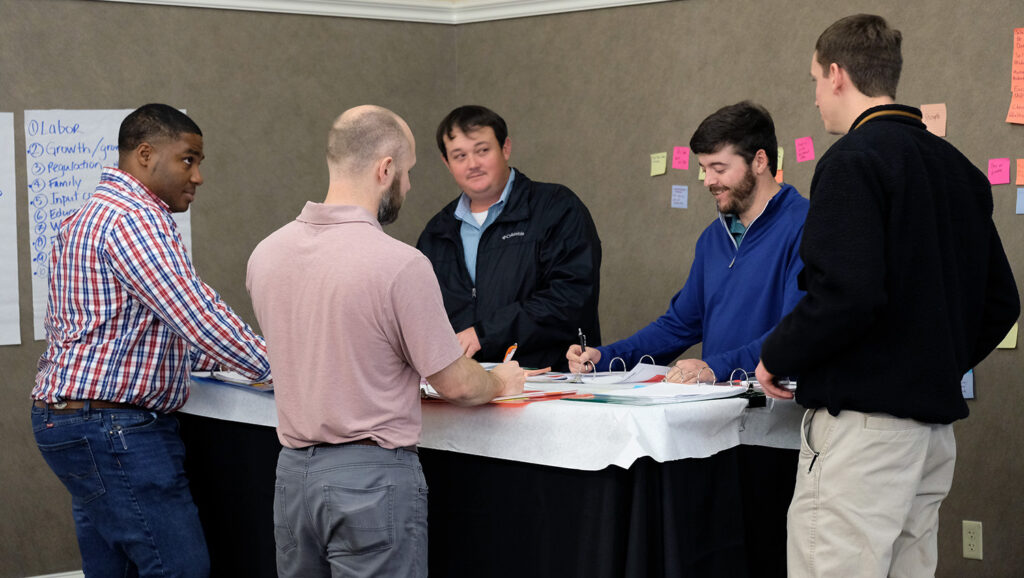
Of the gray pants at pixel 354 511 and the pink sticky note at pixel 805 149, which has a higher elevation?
the pink sticky note at pixel 805 149

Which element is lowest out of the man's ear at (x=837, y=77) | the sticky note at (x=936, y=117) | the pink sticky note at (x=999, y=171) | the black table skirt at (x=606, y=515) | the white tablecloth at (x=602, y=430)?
the black table skirt at (x=606, y=515)

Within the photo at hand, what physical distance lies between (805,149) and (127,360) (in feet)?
8.83

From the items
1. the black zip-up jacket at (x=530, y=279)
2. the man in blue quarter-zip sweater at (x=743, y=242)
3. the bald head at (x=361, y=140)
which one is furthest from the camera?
the black zip-up jacket at (x=530, y=279)

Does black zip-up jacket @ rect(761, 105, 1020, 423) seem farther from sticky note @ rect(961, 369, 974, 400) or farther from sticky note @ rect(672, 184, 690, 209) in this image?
sticky note @ rect(672, 184, 690, 209)

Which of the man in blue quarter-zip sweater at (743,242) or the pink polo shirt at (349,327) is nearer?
the pink polo shirt at (349,327)

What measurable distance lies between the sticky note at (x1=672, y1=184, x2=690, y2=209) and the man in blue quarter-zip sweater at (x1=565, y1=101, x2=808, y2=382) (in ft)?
4.52

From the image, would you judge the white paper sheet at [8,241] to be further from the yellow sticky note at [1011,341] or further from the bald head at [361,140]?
the yellow sticky note at [1011,341]

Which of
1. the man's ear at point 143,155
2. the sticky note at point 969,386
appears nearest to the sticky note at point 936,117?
the sticky note at point 969,386

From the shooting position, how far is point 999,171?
11.3 ft

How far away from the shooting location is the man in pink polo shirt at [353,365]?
174 cm

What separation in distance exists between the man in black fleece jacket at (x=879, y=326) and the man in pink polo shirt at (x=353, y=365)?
27.7 inches

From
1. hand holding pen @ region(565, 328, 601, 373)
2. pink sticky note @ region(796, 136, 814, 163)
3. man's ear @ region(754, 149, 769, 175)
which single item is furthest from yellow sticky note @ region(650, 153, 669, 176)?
hand holding pen @ region(565, 328, 601, 373)

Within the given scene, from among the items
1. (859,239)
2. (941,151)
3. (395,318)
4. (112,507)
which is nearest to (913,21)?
(941,151)

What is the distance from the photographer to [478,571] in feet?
6.93
